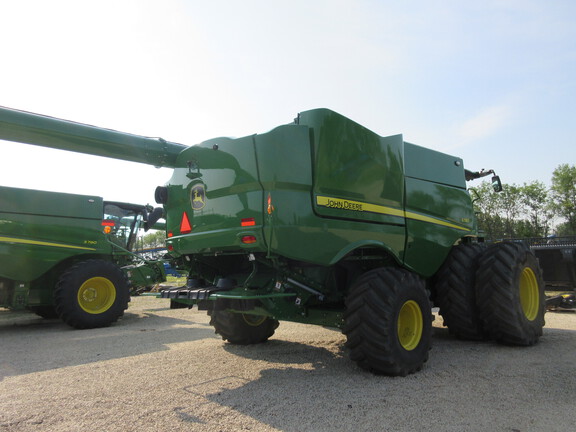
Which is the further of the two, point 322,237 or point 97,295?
point 97,295

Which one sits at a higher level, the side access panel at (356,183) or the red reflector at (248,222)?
the side access panel at (356,183)

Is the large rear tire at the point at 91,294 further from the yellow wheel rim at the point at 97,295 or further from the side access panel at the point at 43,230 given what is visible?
the side access panel at the point at 43,230

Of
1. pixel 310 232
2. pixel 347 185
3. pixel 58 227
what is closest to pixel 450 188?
pixel 347 185

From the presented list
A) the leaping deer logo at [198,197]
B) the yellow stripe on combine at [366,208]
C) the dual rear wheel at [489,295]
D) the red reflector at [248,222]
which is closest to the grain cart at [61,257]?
the leaping deer logo at [198,197]

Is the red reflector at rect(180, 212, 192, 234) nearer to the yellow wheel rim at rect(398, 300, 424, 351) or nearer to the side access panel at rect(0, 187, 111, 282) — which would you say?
the yellow wheel rim at rect(398, 300, 424, 351)

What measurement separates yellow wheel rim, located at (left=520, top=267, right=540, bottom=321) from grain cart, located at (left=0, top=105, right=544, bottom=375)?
1.21 ft

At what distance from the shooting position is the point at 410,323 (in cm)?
461

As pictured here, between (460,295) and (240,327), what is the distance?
3.10 m

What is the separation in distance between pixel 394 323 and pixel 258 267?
161 centimetres

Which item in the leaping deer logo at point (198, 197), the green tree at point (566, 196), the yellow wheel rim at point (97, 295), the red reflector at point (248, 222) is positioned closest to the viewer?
the red reflector at point (248, 222)

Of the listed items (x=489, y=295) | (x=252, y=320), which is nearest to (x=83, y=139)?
(x=252, y=320)

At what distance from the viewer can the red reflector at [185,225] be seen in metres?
4.66

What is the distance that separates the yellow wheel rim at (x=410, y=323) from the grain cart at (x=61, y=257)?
Result: 636 centimetres

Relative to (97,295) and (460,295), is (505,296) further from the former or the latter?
(97,295)
